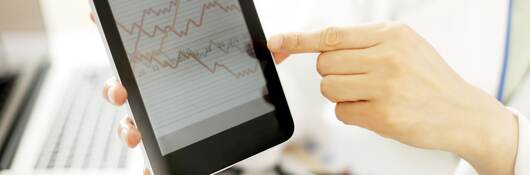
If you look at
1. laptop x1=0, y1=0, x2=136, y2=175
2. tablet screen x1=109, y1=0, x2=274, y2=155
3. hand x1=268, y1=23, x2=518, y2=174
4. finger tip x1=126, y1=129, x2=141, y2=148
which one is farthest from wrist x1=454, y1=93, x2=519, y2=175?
laptop x1=0, y1=0, x2=136, y2=175

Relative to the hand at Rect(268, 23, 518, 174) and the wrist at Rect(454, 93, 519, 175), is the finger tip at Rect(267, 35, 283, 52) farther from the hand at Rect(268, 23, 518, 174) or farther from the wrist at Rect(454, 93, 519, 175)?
the wrist at Rect(454, 93, 519, 175)

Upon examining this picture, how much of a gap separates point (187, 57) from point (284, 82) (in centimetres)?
39

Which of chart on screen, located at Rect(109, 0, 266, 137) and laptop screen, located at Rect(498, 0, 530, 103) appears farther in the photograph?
laptop screen, located at Rect(498, 0, 530, 103)

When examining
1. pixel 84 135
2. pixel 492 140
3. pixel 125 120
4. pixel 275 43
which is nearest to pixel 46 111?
pixel 84 135

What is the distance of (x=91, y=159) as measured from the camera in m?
0.70

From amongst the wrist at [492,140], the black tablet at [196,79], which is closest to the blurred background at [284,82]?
the wrist at [492,140]

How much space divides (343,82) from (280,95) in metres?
0.09

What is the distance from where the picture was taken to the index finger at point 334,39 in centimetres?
46

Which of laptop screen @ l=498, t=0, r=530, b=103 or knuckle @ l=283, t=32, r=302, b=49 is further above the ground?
knuckle @ l=283, t=32, r=302, b=49

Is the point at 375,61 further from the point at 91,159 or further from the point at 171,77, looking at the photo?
the point at 91,159

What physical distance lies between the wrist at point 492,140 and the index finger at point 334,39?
0.48ft

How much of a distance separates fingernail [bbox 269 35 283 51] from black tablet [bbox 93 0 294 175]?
3 cm

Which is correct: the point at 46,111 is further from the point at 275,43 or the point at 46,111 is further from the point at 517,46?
the point at 517,46

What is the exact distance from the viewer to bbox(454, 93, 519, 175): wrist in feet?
1.67
